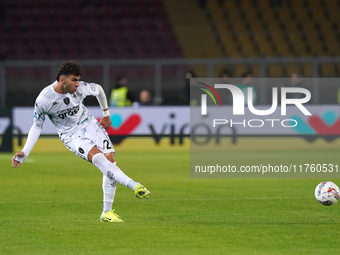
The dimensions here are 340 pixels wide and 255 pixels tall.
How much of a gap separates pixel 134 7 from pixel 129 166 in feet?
52.6

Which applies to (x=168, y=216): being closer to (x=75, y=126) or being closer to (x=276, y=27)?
(x=75, y=126)

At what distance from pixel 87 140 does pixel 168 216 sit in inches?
55.2

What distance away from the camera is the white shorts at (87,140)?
6.76 m

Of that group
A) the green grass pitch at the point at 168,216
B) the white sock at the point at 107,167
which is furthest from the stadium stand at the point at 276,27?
the white sock at the point at 107,167

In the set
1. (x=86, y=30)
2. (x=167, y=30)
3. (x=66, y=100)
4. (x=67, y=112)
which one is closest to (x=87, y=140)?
(x=67, y=112)

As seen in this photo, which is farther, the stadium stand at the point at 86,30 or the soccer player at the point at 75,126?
the stadium stand at the point at 86,30

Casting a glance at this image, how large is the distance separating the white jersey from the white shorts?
0.08m

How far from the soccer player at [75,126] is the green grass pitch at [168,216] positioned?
540 mm

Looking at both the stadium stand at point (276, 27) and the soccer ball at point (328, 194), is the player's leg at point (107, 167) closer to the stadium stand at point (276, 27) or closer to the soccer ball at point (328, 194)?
the soccer ball at point (328, 194)

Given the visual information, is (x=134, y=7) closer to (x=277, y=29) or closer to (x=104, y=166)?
(x=277, y=29)

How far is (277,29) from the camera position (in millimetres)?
26844

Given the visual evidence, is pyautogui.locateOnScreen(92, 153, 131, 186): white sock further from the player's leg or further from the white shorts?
the white shorts

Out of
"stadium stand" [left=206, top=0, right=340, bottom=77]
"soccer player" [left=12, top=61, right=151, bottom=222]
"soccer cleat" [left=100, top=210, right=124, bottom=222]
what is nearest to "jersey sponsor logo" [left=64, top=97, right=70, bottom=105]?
"soccer player" [left=12, top=61, right=151, bottom=222]

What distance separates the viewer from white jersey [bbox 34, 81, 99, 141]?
6793 millimetres
